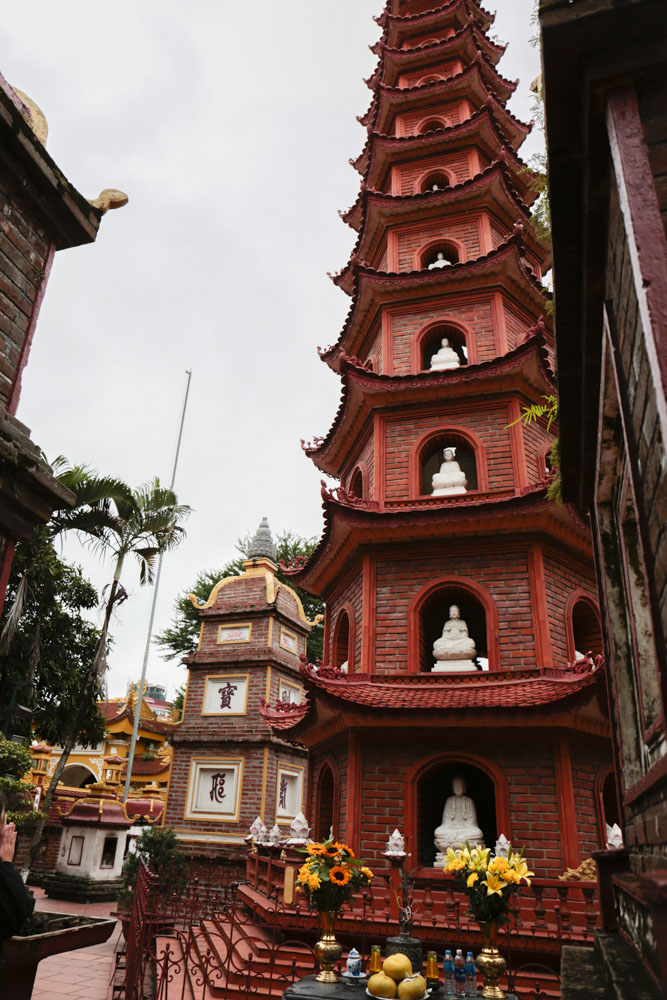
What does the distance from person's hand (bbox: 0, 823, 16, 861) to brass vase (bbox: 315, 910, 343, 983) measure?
3.49 metres

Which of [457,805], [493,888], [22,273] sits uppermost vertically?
[22,273]

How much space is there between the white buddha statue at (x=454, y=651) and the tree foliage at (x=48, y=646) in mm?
8471

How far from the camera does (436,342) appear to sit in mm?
14047

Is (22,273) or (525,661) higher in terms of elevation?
(22,273)

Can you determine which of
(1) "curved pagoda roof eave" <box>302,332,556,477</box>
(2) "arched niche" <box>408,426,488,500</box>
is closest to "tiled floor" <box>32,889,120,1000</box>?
(2) "arched niche" <box>408,426,488,500</box>

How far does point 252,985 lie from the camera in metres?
7.41

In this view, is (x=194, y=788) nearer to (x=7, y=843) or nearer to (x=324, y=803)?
(x=324, y=803)

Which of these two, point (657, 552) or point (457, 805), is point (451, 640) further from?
point (657, 552)

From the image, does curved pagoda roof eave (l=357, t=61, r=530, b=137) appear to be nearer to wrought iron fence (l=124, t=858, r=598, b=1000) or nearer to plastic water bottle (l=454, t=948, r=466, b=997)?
wrought iron fence (l=124, t=858, r=598, b=1000)

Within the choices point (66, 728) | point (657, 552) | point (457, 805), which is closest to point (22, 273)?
point (657, 552)

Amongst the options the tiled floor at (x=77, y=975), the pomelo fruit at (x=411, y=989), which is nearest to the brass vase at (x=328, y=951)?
the pomelo fruit at (x=411, y=989)

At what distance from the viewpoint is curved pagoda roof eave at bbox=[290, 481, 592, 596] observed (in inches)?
412

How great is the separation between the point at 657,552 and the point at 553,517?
8.31 meters

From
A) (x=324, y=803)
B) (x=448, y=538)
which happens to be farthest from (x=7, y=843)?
(x=324, y=803)
